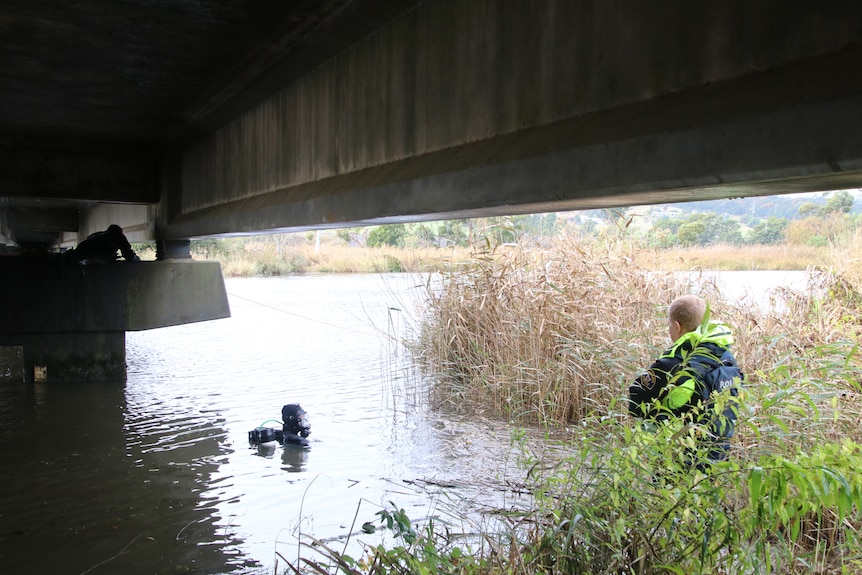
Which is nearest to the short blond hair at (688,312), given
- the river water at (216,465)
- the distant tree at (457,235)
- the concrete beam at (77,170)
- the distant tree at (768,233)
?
the river water at (216,465)

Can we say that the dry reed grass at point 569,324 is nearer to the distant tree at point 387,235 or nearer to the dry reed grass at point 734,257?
the dry reed grass at point 734,257

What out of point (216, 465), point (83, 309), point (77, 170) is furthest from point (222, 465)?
point (83, 309)

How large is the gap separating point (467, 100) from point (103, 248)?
32.2ft

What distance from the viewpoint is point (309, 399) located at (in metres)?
11.0

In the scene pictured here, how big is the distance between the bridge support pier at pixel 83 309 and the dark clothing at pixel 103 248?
181 mm

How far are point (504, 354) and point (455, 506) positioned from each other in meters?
3.60

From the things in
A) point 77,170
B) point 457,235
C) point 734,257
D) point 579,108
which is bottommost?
point 734,257

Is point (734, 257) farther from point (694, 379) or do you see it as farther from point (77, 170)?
point (77, 170)

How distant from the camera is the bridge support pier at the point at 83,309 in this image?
39.9ft

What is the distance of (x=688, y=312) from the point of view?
5156 mm

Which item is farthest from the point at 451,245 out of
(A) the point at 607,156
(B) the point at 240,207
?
(A) the point at 607,156

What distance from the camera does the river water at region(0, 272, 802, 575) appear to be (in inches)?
226

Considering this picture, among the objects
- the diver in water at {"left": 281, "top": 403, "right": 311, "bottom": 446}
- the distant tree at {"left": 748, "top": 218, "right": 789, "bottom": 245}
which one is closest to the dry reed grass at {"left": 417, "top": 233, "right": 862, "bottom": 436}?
the diver in water at {"left": 281, "top": 403, "right": 311, "bottom": 446}

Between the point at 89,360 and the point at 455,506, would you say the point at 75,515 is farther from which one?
the point at 89,360
